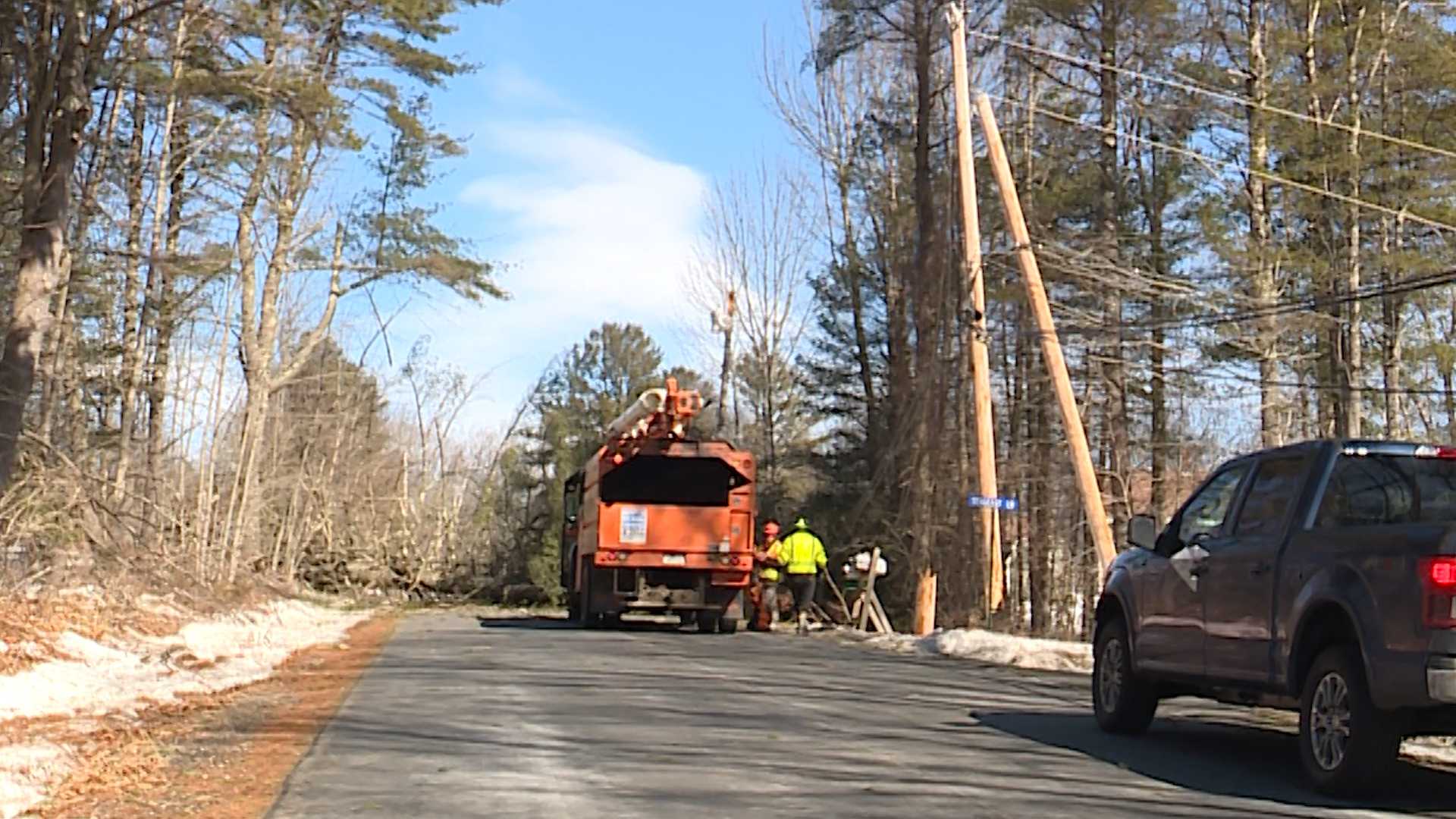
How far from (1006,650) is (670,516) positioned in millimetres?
7032

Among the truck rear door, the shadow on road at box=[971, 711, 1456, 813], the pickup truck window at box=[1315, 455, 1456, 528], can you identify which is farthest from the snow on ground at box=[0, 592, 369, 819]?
the pickup truck window at box=[1315, 455, 1456, 528]

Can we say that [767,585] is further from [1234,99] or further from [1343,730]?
[1343,730]

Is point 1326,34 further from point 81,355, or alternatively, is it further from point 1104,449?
point 81,355

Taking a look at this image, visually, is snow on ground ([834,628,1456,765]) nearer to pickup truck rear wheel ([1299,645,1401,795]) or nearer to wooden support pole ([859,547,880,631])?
wooden support pole ([859,547,880,631])

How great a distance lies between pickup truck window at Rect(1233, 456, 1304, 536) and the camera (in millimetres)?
9406

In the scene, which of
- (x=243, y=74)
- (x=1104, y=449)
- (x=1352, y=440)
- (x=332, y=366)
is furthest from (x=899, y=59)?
(x=1352, y=440)

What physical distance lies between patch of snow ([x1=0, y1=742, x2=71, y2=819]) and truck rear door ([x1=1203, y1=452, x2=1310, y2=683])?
6.81 meters

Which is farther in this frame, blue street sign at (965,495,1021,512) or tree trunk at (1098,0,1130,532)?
tree trunk at (1098,0,1130,532)

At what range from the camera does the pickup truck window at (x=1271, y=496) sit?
30.9 ft

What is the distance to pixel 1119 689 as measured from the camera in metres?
11.1

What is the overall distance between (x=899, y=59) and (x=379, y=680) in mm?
30477

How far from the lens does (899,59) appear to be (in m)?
Answer: 41.3

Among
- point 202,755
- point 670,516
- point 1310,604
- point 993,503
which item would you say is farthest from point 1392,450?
point 670,516

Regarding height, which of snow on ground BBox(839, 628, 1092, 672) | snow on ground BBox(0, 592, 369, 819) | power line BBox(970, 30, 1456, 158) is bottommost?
snow on ground BBox(0, 592, 369, 819)
